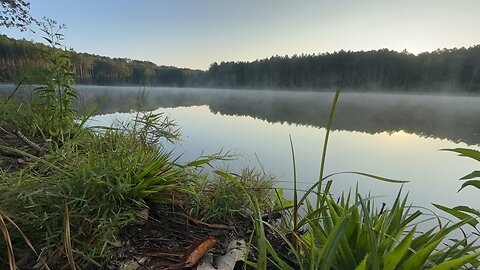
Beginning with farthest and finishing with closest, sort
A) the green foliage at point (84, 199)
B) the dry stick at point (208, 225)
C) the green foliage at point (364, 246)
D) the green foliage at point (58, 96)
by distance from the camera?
the green foliage at point (58, 96), the dry stick at point (208, 225), the green foliage at point (84, 199), the green foliage at point (364, 246)

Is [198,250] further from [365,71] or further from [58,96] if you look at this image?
[365,71]

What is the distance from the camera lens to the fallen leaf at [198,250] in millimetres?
854

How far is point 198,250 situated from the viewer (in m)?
0.89

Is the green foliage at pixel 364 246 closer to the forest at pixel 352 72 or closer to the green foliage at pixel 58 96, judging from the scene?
the green foliage at pixel 58 96

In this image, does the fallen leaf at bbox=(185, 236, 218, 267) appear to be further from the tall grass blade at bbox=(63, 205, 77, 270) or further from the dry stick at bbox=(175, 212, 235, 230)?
the tall grass blade at bbox=(63, 205, 77, 270)

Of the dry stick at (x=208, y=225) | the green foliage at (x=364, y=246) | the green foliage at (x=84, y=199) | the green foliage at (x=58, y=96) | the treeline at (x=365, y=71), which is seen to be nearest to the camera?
the green foliage at (x=364, y=246)

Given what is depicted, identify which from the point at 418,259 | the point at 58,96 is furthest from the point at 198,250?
the point at 58,96

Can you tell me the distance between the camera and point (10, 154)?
4.41ft

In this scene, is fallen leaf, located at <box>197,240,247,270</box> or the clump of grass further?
the clump of grass

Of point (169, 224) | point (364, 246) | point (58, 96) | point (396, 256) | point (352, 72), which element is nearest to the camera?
point (396, 256)

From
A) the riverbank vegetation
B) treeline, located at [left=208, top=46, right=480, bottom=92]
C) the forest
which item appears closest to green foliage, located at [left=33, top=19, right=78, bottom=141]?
the riverbank vegetation

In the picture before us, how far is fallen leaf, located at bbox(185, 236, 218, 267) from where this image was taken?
2.80 feet

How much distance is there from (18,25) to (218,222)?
3.55 meters

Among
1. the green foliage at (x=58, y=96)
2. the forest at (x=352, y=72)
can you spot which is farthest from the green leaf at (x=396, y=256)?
the forest at (x=352, y=72)
